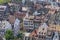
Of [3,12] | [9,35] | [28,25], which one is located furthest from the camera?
[3,12]

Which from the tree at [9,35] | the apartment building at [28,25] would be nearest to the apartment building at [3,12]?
the apartment building at [28,25]

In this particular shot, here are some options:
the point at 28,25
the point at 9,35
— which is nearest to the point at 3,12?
the point at 28,25

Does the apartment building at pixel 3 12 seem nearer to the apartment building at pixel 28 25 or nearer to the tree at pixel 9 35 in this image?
the apartment building at pixel 28 25

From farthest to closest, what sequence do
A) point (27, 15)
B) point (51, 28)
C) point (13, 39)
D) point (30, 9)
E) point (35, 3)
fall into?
point (35, 3) < point (30, 9) < point (27, 15) < point (51, 28) < point (13, 39)

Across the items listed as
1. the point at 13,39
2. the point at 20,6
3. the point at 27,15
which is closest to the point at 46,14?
the point at 27,15

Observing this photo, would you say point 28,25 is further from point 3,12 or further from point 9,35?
point 3,12

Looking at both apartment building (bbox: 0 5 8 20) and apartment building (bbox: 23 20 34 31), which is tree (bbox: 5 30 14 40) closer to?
apartment building (bbox: 23 20 34 31)

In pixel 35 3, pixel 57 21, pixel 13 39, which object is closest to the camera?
pixel 13 39

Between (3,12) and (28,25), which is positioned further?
(3,12)

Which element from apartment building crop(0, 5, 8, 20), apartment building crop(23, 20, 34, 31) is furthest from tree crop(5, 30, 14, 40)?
apartment building crop(0, 5, 8, 20)

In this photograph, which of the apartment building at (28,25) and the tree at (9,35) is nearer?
the tree at (9,35)

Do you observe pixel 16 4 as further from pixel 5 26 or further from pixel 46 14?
pixel 5 26
